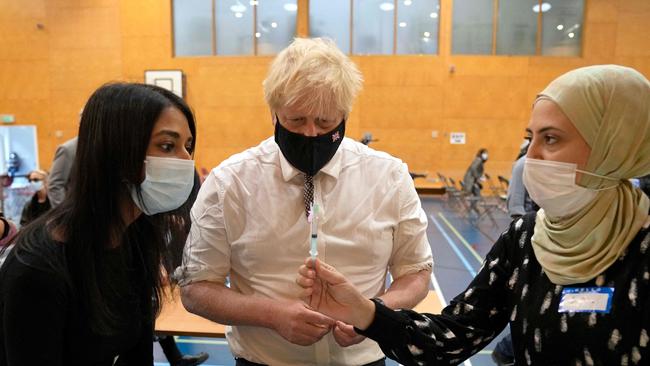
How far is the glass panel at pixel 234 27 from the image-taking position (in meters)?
13.8

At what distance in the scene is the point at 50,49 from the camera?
48.2 feet

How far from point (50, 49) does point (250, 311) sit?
656 inches

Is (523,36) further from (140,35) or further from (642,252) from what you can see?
(642,252)

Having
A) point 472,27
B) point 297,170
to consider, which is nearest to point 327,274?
point 297,170

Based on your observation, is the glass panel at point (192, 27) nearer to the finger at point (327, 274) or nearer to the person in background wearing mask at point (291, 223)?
the person in background wearing mask at point (291, 223)

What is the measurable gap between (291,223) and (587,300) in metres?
0.85

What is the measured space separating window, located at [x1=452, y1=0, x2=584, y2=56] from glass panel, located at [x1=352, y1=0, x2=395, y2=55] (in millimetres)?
1926

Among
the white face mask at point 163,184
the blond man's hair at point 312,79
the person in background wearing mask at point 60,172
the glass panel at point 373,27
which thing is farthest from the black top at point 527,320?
the glass panel at point 373,27

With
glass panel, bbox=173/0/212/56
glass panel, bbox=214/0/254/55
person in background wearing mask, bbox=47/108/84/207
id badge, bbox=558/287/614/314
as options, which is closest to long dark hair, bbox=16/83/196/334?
id badge, bbox=558/287/614/314

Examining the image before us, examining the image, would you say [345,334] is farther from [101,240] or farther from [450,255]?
[450,255]

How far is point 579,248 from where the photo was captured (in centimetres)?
115

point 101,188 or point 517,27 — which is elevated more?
point 517,27

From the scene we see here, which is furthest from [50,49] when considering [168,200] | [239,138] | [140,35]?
[168,200]

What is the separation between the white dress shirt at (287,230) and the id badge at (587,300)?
514 mm
